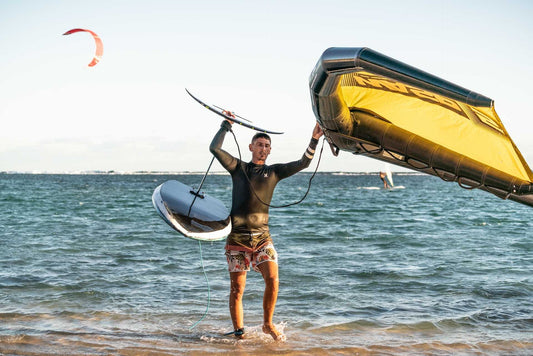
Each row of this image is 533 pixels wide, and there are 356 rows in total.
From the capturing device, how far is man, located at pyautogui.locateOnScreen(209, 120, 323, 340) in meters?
5.81

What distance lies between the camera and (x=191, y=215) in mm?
5867

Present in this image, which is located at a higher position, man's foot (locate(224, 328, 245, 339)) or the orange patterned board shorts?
the orange patterned board shorts

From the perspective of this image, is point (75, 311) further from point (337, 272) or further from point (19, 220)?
point (19, 220)

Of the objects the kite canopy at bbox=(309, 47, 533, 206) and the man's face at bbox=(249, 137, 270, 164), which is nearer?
the kite canopy at bbox=(309, 47, 533, 206)

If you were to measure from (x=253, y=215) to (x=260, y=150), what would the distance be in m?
0.71

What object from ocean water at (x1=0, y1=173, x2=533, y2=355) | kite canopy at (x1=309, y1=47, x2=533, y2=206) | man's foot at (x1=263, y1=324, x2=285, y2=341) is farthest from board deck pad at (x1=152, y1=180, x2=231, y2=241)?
kite canopy at (x1=309, y1=47, x2=533, y2=206)

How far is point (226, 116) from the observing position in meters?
5.79

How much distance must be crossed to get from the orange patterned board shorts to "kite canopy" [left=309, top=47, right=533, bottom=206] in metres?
1.37

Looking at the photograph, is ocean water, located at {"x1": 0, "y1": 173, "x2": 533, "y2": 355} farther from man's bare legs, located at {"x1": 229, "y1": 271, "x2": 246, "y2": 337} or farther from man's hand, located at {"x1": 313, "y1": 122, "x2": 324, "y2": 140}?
man's hand, located at {"x1": 313, "y1": 122, "x2": 324, "y2": 140}

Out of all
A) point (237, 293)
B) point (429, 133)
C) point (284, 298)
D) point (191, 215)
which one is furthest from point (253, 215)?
point (284, 298)

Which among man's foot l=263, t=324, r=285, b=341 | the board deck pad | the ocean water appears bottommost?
the ocean water

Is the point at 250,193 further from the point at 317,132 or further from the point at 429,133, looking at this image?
the point at 429,133

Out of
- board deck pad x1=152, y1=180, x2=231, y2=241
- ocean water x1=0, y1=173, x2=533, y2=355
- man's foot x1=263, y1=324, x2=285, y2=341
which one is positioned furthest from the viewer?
ocean water x1=0, y1=173, x2=533, y2=355

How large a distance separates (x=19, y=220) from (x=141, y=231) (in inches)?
285
